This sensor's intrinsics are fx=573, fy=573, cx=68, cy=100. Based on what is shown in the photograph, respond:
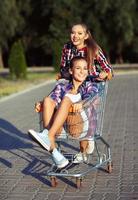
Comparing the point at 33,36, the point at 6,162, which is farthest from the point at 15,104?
the point at 33,36

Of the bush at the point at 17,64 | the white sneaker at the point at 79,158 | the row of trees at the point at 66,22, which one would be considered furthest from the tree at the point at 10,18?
the white sneaker at the point at 79,158

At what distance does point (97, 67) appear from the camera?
7242 millimetres

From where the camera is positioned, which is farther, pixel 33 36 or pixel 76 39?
pixel 33 36

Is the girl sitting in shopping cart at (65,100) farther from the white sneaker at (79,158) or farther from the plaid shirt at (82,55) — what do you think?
A: the white sneaker at (79,158)

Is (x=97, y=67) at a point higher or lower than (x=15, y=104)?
higher

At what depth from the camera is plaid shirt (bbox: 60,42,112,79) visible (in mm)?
7133

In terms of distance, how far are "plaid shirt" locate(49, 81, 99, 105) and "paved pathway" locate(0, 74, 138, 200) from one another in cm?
98

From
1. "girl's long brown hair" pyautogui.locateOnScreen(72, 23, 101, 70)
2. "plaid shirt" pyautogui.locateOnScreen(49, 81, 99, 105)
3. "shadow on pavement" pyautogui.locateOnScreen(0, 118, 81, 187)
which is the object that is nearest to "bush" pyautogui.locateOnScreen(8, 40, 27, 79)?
"shadow on pavement" pyautogui.locateOnScreen(0, 118, 81, 187)

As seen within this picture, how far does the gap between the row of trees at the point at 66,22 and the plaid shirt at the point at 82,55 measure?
2964cm

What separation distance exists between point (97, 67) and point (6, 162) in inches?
75.8

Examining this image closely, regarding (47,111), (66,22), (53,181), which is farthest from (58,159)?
(66,22)

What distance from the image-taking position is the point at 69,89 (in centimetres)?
685

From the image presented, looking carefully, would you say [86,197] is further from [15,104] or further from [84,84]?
[15,104]

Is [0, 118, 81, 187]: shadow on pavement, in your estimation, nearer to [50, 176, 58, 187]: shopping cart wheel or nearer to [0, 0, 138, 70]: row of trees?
[50, 176, 58, 187]: shopping cart wheel
